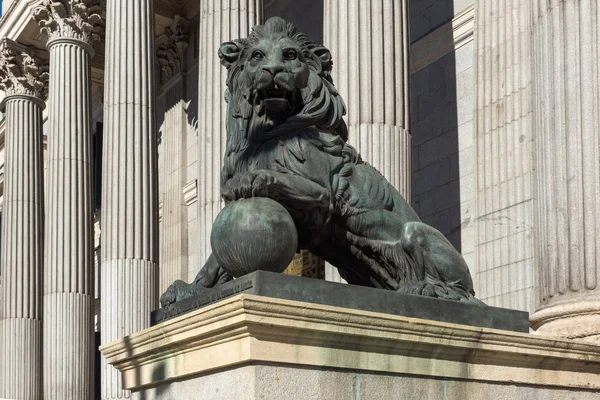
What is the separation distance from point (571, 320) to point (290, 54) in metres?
5.40

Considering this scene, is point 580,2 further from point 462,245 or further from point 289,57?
point 462,245

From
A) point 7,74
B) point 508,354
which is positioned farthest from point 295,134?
point 7,74

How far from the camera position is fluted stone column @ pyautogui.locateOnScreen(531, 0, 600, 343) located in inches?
459

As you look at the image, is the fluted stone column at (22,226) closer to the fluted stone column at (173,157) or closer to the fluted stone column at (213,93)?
the fluted stone column at (173,157)

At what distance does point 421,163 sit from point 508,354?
15451mm

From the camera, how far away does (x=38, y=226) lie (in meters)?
33.7

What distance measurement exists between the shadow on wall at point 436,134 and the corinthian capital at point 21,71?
53.4 feet

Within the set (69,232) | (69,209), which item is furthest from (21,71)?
(69,232)

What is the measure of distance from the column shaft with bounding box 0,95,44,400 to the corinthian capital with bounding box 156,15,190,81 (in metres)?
4.50

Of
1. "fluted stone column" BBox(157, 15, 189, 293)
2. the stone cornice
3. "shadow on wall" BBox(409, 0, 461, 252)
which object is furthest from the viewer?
"fluted stone column" BBox(157, 15, 189, 293)

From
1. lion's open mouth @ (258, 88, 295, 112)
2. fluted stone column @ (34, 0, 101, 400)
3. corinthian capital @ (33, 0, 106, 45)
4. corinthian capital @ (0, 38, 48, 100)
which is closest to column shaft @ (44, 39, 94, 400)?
fluted stone column @ (34, 0, 101, 400)

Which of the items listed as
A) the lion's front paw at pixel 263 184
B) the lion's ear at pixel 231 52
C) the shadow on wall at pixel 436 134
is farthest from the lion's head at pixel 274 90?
the shadow on wall at pixel 436 134

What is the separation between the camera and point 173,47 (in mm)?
36594

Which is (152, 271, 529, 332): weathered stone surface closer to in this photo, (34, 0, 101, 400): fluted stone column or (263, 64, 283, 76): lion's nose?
(263, 64, 283, 76): lion's nose
